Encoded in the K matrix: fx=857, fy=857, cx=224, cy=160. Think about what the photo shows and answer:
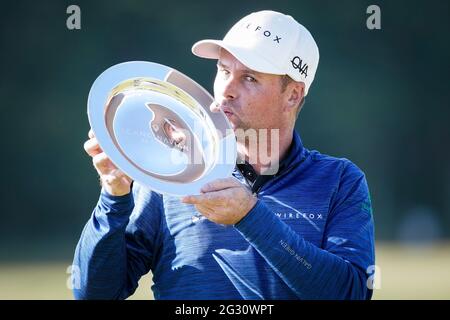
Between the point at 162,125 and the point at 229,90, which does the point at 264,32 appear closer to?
the point at 229,90

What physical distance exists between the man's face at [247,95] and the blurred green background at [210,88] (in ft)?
17.8

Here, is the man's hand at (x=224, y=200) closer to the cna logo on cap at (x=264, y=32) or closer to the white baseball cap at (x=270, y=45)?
the white baseball cap at (x=270, y=45)

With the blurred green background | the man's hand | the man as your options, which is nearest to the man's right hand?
the man

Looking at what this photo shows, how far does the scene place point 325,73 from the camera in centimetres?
871

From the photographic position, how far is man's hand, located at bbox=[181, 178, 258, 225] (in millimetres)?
2021

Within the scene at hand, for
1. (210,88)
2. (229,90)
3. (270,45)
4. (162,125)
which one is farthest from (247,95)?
(210,88)

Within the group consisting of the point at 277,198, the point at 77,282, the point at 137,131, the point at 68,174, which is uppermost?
the point at 137,131

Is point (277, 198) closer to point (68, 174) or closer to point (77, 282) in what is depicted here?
point (77, 282)

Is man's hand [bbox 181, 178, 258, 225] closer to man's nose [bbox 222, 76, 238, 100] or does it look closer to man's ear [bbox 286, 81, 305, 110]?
man's nose [bbox 222, 76, 238, 100]

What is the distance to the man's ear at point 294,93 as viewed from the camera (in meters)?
2.68

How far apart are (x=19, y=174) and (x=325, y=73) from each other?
322 cm

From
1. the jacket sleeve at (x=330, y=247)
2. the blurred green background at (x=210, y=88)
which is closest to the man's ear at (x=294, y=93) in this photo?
the jacket sleeve at (x=330, y=247)

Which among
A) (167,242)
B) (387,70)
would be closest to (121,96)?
(167,242)

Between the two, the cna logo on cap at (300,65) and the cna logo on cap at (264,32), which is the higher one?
the cna logo on cap at (264,32)
